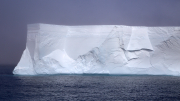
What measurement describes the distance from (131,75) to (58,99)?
10.00 m

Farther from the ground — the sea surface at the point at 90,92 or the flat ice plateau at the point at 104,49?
the flat ice plateau at the point at 104,49

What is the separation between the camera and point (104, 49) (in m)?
19.1

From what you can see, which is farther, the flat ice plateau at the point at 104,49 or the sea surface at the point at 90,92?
the flat ice plateau at the point at 104,49

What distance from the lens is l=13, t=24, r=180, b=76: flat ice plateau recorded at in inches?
737

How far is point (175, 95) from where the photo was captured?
12086mm

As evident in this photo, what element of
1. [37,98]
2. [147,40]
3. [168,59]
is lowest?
[37,98]

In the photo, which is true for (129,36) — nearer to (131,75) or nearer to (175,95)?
(131,75)

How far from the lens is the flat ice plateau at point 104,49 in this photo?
18719mm

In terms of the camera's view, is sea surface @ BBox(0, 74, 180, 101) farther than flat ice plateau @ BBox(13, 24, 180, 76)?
No

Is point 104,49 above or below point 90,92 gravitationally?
above

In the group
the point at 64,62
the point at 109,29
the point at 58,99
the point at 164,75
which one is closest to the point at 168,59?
the point at 164,75

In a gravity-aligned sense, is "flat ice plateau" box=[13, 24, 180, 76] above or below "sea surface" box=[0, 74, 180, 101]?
above

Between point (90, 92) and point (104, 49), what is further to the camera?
point (104, 49)

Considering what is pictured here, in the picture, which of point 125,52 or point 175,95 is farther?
point 125,52
